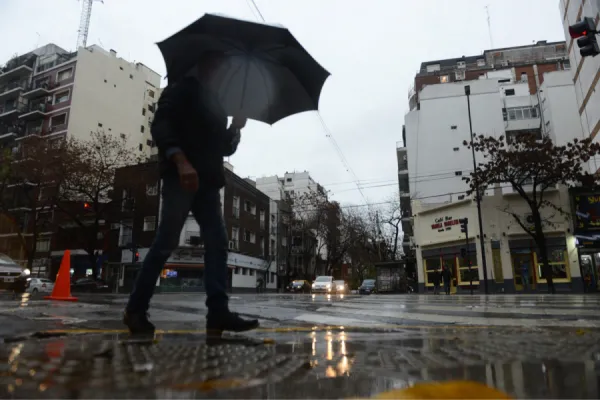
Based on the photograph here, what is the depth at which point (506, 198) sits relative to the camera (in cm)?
2878

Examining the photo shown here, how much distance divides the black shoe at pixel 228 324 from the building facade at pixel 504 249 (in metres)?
26.2

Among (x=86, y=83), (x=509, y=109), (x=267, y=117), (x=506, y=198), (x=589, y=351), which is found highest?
(x=86, y=83)

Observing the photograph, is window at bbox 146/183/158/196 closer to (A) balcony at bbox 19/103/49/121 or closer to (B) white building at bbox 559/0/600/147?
(A) balcony at bbox 19/103/49/121

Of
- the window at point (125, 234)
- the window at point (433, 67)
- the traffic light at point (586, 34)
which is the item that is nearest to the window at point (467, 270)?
the traffic light at point (586, 34)

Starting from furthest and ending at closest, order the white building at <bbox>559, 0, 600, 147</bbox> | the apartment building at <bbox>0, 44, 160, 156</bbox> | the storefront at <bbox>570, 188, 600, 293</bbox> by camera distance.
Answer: the apartment building at <bbox>0, 44, 160, 156</bbox> < the storefront at <bbox>570, 188, 600, 293</bbox> < the white building at <bbox>559, 0, 600, 147</bbox>

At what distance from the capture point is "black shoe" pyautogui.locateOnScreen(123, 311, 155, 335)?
8.57 ft

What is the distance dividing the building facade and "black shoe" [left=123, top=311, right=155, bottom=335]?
87.3ft

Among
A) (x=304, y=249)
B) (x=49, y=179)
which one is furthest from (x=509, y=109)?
(x=49, y=179)

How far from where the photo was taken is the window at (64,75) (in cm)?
4882

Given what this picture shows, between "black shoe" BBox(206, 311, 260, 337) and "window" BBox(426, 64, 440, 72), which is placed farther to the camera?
"window" BBox(426, 64, 440, 72)

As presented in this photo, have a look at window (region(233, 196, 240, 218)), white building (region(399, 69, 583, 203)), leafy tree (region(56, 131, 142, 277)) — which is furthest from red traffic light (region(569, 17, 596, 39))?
window (region(233, 196, 240, 218))

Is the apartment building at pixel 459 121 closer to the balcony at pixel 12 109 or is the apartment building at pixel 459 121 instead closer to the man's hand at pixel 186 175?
the man's hand at pixel 186 175

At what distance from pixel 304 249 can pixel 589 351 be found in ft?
194

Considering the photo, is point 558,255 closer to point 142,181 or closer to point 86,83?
point 142,181
